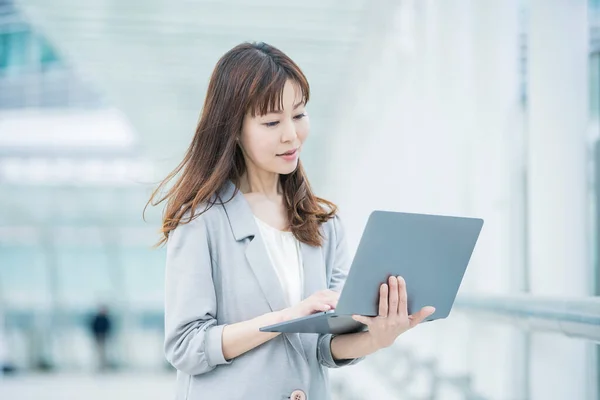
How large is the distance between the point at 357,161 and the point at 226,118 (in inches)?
478

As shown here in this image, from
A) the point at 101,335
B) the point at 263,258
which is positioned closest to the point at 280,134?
the point at 263,258

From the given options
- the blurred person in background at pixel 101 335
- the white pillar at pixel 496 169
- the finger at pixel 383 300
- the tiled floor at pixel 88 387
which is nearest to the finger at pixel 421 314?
the finger at pixel 383 300

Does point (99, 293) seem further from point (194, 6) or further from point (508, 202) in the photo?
point (508, 202)

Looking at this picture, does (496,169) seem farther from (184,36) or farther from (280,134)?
(184,36)

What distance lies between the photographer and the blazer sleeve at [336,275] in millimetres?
2395

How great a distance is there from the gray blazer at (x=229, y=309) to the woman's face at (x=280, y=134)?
151 mm

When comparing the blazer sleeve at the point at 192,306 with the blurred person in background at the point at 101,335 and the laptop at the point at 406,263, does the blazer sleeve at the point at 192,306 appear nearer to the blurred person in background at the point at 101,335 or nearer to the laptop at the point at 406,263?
the laptop at the point at 406,263

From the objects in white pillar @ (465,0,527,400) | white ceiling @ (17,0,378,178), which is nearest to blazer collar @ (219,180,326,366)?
white pillar @ (465,0,527,400)

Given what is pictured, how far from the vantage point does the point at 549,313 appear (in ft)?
8.17

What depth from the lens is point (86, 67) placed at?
46.7ft

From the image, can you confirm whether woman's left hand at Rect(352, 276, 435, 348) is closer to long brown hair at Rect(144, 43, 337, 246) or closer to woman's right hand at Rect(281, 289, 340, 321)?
woman's right hand at Rect(281, 289, 340, 321)

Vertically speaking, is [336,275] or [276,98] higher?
[276,98]

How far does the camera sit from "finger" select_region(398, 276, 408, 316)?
81.1 inches

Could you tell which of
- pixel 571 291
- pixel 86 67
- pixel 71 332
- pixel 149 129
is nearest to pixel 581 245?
pixel 571 291
